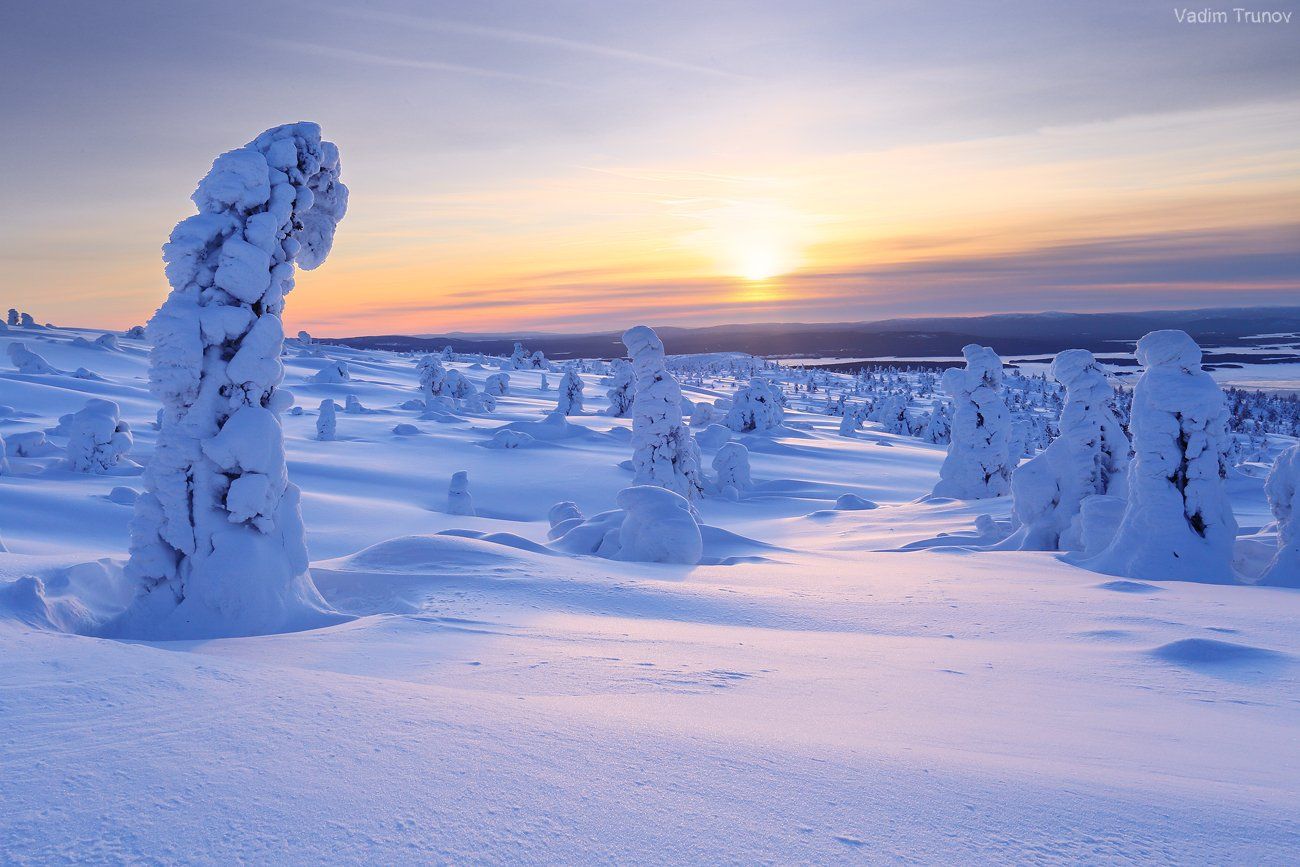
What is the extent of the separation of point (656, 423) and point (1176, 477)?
463 inches

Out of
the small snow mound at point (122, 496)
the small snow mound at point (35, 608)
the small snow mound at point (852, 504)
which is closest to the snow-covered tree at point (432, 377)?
the small snow mound at point (852, 504)

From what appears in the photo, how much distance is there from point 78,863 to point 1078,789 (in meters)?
2.77

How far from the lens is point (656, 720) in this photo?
3219 millimetres

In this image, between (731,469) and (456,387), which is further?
(456,387)

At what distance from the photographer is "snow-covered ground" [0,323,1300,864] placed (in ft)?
6.92

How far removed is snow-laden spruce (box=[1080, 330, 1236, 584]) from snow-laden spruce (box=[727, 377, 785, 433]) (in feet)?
91.0

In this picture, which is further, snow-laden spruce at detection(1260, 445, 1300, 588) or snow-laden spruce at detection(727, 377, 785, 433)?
snow-laden spruce at detection(727, 377, 785, 433)

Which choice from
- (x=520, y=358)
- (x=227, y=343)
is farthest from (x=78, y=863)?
(x=520, y=358)

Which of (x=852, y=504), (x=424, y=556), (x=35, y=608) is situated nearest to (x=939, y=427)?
(x=852, y=504)

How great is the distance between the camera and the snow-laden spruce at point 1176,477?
9977 millimetres

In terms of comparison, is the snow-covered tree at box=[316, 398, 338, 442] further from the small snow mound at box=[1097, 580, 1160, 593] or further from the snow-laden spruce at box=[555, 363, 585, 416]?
the small snow mound at box=[1097, 580, 1160, 593]

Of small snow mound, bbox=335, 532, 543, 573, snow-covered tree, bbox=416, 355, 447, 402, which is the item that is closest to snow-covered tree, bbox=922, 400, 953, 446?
snow-covered tree, bbox=416, 355, 447, 402

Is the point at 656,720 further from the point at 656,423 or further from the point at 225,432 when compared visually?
the point at 656,423

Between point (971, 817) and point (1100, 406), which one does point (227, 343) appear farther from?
point (1100, 406)
